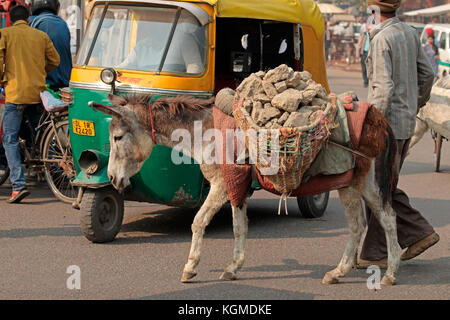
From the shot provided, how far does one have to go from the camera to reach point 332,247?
7988 millimetres

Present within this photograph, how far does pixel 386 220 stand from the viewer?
6.66 metres

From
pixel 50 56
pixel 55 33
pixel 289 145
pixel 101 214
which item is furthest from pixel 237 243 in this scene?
pixel 55 33

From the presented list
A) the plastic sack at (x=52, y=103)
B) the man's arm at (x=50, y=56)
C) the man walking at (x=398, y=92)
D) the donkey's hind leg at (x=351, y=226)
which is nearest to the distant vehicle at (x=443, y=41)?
the man's arm at (x=50, y=56)

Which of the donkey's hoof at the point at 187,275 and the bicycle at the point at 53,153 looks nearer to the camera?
the donkey's hoof at the point at 187,275

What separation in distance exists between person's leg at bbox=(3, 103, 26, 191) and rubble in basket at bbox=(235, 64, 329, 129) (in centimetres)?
431

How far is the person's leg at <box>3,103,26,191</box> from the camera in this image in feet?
32.7

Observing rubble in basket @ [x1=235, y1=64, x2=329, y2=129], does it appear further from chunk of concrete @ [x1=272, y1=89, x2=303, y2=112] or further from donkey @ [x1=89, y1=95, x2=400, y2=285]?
donkey @ [x1=89, y1=95, x2=400, y2=285]

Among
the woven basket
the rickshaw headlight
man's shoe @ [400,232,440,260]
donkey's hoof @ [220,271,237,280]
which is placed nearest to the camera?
the woven basket

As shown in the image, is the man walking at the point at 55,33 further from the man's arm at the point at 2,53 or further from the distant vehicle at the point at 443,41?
the distant vehicle at the point at 443,41

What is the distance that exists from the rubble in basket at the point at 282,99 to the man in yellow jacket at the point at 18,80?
4167 mm

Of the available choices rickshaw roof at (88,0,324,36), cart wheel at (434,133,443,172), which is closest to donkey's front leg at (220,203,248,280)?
rickshaw roof at (88,0,324,36)

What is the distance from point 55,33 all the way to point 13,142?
5.66ft

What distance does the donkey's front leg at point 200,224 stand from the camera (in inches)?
260

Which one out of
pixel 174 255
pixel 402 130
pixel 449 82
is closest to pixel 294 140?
pixel 402 130
